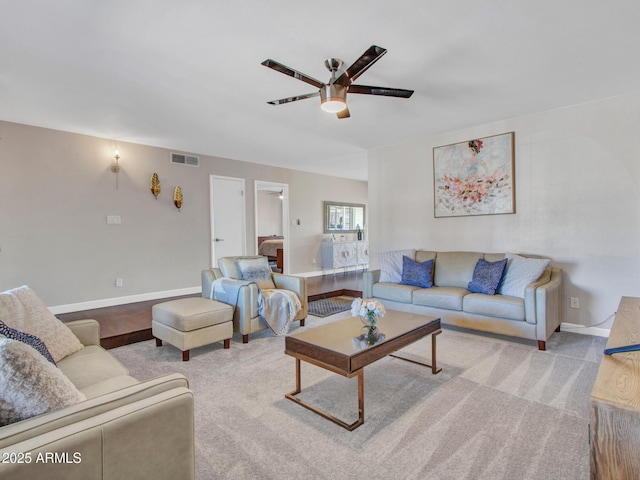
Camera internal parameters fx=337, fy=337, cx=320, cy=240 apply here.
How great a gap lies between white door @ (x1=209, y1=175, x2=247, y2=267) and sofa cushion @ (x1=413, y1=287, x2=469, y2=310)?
11.7 feet

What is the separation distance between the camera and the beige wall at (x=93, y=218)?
13.5 feet

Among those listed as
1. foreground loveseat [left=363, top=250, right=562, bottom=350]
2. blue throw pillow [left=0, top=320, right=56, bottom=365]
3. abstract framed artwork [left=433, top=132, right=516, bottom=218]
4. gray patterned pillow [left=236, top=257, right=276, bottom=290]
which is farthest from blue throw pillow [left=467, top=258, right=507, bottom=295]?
blue throw pillow [left=0, top=320, right=56, bottom=365]

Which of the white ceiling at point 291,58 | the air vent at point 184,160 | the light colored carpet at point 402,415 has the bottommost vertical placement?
the light colored carpet at point 402,415

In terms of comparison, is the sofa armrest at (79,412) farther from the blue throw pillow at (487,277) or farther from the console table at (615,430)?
the blue throw pillow at (487,277)

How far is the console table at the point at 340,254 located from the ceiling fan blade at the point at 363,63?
17.6 feet

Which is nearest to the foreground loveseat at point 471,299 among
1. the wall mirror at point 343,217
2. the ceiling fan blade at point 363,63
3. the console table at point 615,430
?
the console table at point 615,430

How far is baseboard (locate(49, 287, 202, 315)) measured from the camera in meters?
4.45

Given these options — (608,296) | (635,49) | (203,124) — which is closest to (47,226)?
(203,124)

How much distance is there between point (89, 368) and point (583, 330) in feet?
15.0

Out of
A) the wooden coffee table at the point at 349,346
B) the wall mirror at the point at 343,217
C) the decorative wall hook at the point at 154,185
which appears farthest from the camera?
the wall mirror at the point at 343,217

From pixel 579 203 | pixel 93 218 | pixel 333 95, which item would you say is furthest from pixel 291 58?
→ pixel 93 218

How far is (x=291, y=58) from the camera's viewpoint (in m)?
2.65

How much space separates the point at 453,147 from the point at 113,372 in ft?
14.8

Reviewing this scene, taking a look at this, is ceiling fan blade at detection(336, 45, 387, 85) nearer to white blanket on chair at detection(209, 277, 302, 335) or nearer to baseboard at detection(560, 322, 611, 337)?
white blanket on chair at detection(209, 277, 302, 335)
